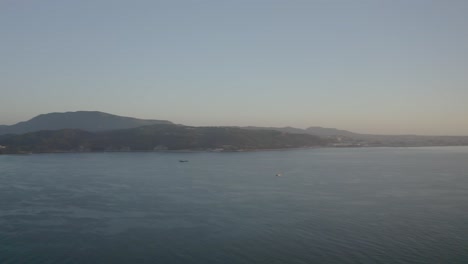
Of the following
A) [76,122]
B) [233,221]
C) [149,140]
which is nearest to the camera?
[233,221]

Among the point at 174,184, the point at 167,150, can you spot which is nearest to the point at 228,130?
the point at 167,150

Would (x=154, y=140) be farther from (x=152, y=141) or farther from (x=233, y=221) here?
(x=233, y=221)

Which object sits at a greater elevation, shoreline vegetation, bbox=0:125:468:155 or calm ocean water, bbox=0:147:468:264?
shoreline vegetation, bbox=0:125:468:155

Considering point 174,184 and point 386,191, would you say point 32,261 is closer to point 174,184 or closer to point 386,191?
point 174,184

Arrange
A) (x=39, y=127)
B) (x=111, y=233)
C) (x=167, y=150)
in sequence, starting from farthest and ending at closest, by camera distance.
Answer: (x=39, y=127)
(x=167, y=150)
(x=111, y=233)

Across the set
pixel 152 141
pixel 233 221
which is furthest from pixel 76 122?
pixel 233 221

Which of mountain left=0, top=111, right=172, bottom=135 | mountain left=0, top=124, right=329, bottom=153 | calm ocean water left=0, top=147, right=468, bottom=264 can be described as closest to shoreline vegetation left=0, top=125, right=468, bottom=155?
mountain left=0, top=124, right=329, bottom=153

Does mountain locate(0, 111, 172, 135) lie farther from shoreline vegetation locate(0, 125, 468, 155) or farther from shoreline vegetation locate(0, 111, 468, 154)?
shoreline vegetation locate(0, 125, 468, 155)
